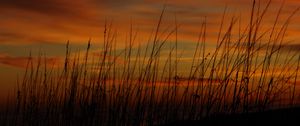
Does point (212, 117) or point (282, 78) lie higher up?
point (282, 78)

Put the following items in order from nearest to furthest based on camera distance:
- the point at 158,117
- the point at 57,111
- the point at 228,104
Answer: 1. the point at 228,104
2. the point at 158,117
3. the point at 57,111

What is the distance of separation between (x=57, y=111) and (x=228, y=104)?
1.91 meters

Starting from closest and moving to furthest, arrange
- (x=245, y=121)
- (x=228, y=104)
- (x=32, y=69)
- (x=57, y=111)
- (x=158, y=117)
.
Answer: (x=245, y=121), (x=228, y=104), (x=158, y=117), (x=57, y=111), (x=32, y=69)

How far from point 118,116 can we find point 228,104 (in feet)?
3.46

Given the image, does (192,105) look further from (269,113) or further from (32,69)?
(32,69)

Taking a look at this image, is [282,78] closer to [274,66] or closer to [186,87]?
[274,66]

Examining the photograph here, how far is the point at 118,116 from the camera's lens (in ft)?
14.1

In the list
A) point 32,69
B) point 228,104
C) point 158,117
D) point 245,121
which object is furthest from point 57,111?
point 245,121

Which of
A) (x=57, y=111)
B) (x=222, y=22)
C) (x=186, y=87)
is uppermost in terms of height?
(x=222, y=22)

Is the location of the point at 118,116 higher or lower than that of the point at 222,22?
lower

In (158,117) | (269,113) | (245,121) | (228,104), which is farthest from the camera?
(158,117)

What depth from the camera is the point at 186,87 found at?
162 inches

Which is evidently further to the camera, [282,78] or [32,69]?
→ [32,69]

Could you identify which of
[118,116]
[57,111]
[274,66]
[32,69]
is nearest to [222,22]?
[274,66]
